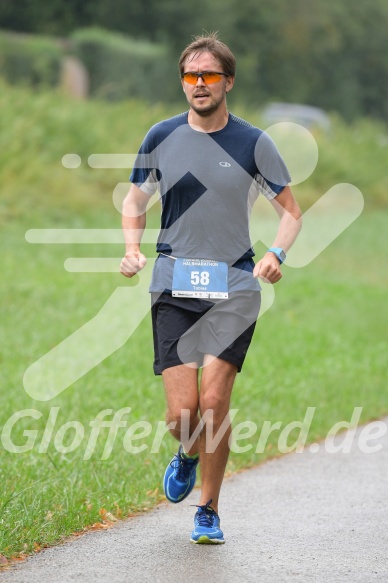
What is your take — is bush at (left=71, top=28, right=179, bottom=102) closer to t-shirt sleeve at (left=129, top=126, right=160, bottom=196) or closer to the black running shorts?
t-shirt sleeve at (left=129, top=126, right=160, bottom=196)

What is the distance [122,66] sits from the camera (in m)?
40.2

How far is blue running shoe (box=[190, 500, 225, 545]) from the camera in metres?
5.78

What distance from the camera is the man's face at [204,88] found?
5801mm

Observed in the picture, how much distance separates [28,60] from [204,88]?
2904 cm

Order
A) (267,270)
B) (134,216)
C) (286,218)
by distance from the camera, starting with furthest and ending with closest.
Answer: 1. (134,216)
2. (286,218)
3. (267,270)

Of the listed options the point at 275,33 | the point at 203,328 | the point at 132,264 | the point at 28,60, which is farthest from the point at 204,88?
the point at 275,33

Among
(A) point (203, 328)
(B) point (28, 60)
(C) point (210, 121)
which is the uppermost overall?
(B) point (28, 60)

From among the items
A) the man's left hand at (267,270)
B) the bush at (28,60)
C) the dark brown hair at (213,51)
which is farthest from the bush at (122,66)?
the man's left hand at (267,270)

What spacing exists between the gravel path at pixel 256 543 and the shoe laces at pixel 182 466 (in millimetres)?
263

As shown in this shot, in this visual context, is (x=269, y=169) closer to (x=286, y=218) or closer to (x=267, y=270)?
(x=286, y=218)

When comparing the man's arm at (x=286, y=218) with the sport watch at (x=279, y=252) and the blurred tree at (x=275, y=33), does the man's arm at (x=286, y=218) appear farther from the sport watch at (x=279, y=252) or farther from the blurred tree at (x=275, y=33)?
the blurred tree at (x=275, y=33)

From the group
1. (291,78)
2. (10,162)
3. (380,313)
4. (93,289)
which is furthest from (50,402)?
(291,78)

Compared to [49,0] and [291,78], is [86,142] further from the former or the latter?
[291,78]

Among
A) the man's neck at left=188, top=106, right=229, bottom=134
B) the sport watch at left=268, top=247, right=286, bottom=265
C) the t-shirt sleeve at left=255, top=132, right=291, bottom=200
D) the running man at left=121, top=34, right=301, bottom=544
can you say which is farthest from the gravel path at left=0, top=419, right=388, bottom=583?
the man's neck at left=188, top=106, right=229, bottom=134
